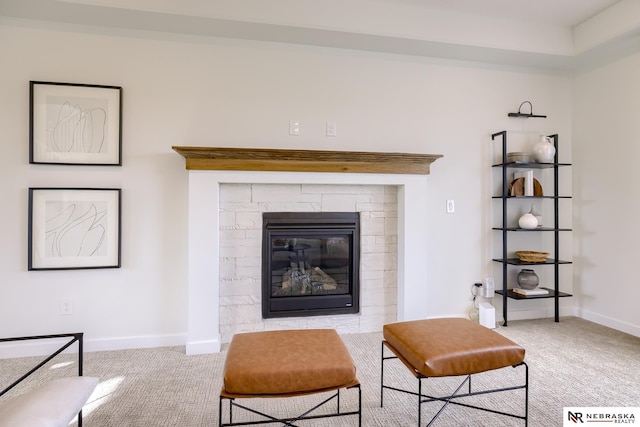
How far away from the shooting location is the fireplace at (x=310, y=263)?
276 centimetres

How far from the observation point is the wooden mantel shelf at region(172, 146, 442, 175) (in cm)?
247

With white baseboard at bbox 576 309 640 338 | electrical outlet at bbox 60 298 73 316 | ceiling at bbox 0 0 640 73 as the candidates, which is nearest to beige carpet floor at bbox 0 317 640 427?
white baseboard at bbox 576 309 640 338

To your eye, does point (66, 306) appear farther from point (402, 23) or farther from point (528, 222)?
point (528, 222)

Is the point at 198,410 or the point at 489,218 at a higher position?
the point at 489,218

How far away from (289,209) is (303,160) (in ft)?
1.39

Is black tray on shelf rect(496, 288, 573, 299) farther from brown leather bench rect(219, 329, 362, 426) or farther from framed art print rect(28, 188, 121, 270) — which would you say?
framed art print rect(28, 188, 121, 270)

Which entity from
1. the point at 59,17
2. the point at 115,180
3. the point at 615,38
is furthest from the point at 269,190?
the point at 615,38

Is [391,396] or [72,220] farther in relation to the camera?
[72,220]

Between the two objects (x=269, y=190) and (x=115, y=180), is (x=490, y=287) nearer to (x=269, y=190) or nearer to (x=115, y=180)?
(x=269, y=190)

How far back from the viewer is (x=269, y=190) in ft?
8.96

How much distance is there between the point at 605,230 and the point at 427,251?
1.66 m

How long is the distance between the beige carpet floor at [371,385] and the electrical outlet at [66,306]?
31 cm
